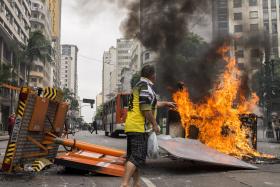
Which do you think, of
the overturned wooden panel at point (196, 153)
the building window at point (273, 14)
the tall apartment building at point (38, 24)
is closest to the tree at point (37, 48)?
the building window at point (273, 14)

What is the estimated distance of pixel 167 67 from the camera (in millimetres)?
17797

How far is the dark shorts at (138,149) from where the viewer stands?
196 inches

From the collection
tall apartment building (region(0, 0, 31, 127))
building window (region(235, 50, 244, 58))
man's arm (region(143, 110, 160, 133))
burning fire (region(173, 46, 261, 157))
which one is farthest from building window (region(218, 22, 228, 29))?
tall apartment building (region(0, 0, 31, 127))

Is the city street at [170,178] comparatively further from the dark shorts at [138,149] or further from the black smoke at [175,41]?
the black smoke at [175,41]

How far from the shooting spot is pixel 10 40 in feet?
157

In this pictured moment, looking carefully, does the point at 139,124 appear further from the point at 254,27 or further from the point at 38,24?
the point at 38,24

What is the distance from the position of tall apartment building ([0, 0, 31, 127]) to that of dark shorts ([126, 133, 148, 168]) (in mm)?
37503

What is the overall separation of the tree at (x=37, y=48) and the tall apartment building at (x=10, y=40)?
85.2 inches

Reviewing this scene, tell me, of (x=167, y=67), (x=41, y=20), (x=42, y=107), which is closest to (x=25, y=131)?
(x=42, y=107)

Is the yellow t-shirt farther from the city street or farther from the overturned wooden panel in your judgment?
the overturned wooden panel

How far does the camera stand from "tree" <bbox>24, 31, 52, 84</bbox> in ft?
149

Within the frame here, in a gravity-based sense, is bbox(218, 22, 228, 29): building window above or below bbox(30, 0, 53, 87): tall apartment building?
below

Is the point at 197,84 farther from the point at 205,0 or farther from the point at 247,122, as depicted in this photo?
the point at 247,122

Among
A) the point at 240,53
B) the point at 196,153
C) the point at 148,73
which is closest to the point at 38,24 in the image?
the point at 240,53
